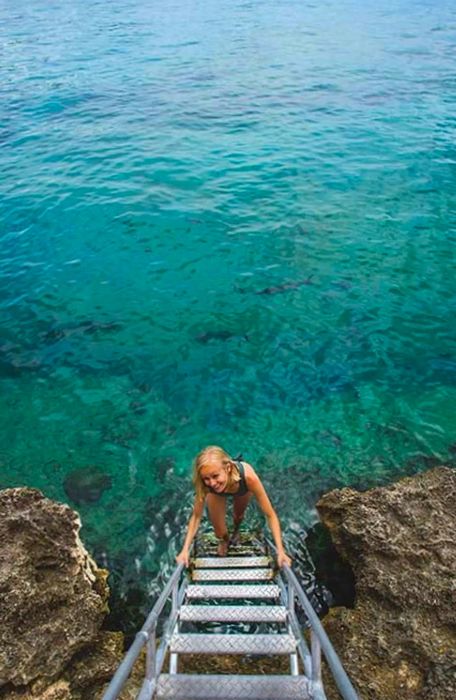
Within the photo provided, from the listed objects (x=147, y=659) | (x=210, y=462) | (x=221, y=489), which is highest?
(x=210, y=462)

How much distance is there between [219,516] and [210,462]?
5.21 ft

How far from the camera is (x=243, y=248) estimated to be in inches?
574

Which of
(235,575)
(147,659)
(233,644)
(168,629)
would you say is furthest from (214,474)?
(147,659)

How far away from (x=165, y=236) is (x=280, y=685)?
1348 cm

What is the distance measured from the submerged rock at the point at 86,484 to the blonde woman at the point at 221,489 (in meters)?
3.04

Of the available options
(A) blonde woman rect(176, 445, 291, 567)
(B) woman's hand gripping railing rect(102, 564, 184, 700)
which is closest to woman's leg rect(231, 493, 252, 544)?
(A) blonde woman rect(176, 445, 291, 567)

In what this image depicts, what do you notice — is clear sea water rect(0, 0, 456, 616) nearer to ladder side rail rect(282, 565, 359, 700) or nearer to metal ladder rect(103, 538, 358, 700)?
metal ladder rect(103, 538, 358, 700)

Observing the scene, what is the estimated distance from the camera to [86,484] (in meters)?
8.69

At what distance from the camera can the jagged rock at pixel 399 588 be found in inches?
194

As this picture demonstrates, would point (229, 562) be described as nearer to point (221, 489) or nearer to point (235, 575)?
point (235, 575)

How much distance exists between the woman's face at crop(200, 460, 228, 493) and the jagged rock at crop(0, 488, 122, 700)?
222 centimetres

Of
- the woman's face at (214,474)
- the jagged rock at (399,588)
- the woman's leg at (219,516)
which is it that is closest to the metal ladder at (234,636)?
the woman's leg at (219,516)

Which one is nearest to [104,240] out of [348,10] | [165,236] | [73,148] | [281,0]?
[165,236]

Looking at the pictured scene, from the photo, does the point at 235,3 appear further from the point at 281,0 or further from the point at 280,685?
the point at 280,685
